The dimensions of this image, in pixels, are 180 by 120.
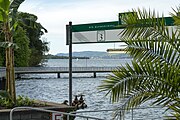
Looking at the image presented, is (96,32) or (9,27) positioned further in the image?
(9,27)

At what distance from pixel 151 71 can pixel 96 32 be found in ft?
10.3

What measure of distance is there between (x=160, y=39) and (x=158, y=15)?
0.41 meters

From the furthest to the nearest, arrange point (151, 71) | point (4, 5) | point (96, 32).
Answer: point (4, 5) < point (96, 32) < point (151, 71)

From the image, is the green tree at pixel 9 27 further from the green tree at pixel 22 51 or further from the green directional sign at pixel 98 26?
the green tree at pixel 22 51

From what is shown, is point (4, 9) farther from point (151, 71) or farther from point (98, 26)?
point (151, 71)

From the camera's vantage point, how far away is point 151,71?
678cm

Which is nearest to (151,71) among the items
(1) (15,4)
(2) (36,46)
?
(1) (15,4)

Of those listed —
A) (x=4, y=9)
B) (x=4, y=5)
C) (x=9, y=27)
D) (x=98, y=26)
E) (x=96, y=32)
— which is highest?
(x=4, y=5)

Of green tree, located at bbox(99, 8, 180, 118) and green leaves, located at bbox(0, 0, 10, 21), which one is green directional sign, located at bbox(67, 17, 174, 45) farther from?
green leaves, located at bbox(0, 0, 10, 21)

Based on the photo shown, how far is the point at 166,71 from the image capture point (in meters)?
6.75

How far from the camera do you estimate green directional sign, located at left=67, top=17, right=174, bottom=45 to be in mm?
9461

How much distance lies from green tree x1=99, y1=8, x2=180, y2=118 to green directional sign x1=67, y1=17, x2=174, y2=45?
2.19 m

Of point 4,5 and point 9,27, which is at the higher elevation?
point 4,5

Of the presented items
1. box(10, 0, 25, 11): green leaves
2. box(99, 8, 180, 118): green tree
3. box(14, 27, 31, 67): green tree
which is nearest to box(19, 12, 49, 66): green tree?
box(14, 27, 31, 67): green tree
